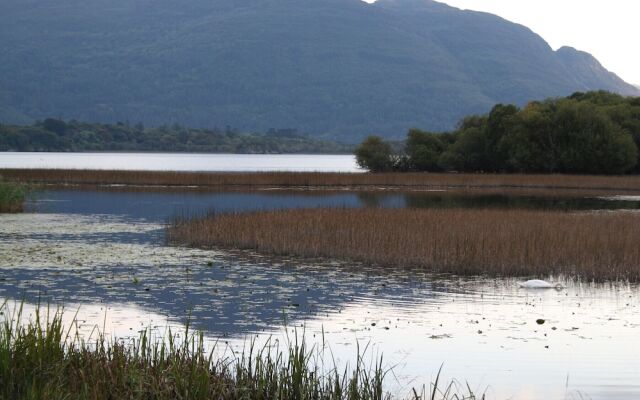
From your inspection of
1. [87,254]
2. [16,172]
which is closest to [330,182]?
[16,172]

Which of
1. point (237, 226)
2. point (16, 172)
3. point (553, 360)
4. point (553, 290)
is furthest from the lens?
point (16, 172)

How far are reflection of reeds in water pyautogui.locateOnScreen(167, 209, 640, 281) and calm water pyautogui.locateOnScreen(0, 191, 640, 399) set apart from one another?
1.28 metres

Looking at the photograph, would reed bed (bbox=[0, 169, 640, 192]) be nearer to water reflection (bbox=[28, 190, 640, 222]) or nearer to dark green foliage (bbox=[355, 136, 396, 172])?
water reflection (bbox=[28, 190, 640, 222])

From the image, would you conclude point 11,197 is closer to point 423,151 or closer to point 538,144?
point 538,144

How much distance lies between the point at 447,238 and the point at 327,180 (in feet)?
163

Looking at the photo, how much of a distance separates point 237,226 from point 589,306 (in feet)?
50.3

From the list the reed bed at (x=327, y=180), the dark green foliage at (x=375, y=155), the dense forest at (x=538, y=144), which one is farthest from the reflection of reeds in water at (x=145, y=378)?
the dark green foliage at (x=375, y=155)

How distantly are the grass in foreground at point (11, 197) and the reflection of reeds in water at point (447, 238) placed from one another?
11569mm

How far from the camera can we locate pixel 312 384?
36.3ft

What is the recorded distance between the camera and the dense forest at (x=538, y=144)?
3297 inches

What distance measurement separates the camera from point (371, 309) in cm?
1927

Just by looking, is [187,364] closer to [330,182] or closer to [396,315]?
[396,315]

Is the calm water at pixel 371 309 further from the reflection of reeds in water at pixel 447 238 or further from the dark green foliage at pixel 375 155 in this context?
the dark green foliage at pixel 375 155

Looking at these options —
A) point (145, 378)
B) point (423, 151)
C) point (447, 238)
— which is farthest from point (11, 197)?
point (423, 151)
